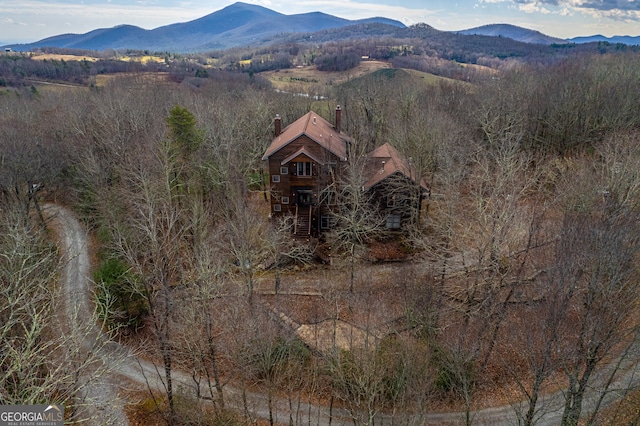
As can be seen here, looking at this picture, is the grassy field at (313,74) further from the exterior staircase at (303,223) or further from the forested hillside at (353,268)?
the exterior staircase at (303,223)

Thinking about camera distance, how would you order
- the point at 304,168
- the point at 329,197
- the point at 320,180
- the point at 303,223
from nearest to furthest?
the point at 329,197
the point at 320,180
the point at 304,168
the point at 303,223

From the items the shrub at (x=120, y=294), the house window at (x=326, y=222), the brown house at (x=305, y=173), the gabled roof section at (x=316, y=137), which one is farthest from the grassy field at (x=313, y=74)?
the shrub at (x=120, y=294)

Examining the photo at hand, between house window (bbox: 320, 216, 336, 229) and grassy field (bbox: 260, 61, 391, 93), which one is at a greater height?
grassy field (bbox: 260, 61, 391, 93)

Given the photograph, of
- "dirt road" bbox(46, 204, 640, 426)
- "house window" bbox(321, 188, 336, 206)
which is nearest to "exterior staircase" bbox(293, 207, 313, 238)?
"house window" bbox(321, 188, 336, 206)

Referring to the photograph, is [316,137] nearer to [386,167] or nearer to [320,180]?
[320,180]

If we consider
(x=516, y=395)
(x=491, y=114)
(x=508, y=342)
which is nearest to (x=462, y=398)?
(x=516, y=395)

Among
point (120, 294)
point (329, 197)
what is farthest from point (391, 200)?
point (120, 294)

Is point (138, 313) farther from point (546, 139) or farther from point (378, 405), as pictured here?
point (546, 139)

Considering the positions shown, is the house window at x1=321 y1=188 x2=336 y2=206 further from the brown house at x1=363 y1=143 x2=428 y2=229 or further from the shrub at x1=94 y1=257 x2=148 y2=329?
the shrub at x1=94 y1=257 x2=148 y2=329
